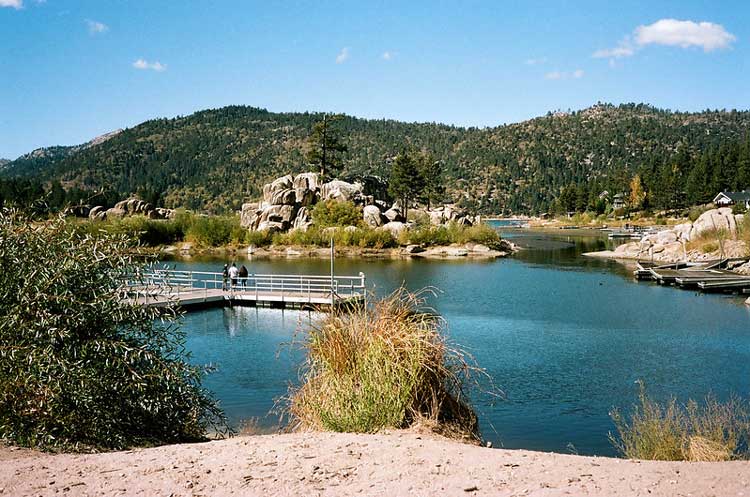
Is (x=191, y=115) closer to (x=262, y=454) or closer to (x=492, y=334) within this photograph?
(x=492, y=334)

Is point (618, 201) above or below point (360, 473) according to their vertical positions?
above

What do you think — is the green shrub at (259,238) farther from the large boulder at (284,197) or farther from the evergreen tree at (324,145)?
the evergreen tree at (324,145)

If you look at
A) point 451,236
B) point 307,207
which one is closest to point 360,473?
point 451,236

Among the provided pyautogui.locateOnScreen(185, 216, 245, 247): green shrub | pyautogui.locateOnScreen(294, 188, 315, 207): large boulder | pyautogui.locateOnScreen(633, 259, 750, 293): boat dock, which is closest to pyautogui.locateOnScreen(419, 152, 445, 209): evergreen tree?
pyautogui.locateOnScreen(294, 188, 315, 207): large boulder

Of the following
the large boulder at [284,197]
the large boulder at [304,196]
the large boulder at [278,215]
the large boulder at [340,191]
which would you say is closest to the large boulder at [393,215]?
the large boulder at [340,191]

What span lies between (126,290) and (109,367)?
5.27 feet

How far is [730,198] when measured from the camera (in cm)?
8431

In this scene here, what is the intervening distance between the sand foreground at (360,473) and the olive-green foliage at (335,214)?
2403 inches

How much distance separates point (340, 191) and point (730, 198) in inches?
1983

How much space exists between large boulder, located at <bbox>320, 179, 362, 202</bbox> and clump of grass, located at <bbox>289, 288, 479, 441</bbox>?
61924mm

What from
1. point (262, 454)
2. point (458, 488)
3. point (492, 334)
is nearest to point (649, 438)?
point (458, 488)

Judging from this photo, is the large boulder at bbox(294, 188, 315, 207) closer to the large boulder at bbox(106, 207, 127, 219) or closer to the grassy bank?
the grassy bank

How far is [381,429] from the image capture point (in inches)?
328

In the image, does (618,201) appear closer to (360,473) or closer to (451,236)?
(451,236)
